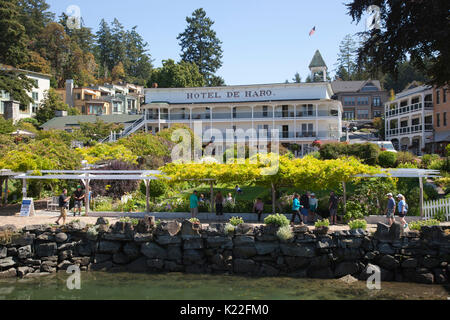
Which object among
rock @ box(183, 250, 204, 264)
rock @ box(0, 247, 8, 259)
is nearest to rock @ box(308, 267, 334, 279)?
rock @ box(183, 250, 204, 264)

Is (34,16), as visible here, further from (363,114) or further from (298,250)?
(298,250)

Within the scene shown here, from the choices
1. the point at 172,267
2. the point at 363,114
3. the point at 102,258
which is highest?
the point at 363,114

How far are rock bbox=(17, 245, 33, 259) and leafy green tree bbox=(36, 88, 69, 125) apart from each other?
4834 centimetres

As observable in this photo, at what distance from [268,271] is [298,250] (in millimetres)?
1338

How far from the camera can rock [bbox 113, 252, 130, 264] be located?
16.6 meters

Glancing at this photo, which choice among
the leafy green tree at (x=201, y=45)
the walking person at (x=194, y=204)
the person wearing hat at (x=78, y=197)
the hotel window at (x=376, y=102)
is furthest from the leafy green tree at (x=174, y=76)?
the walking person at (x=194, y=204)

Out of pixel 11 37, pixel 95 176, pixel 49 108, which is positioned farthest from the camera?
pixel 49 108

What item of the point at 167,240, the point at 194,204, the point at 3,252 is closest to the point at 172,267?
the point at 167,240

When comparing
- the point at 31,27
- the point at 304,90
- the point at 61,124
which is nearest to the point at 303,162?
the point at 304,90

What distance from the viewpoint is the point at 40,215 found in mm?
21391

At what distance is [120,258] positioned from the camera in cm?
1664

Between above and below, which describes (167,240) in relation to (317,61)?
below

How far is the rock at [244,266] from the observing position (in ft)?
51.6
